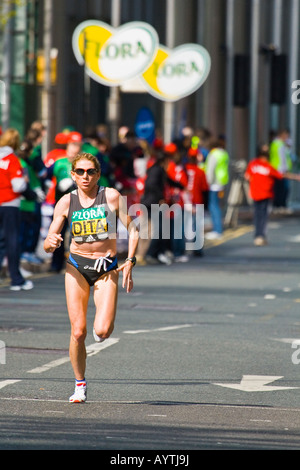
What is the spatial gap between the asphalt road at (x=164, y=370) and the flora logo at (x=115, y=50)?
6.04 m

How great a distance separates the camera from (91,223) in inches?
380

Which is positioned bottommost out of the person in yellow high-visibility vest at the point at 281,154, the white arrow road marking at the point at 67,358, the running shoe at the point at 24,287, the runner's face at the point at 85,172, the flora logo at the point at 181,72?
the person in yellow high-visibility vest at the point at 281,154

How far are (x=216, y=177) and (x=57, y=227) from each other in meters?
17.7

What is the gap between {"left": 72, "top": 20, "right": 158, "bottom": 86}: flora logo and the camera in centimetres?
2417

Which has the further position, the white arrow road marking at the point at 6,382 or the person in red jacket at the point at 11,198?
the person in red jacket at the point at 11,198

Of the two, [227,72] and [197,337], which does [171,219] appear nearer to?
[197,337]

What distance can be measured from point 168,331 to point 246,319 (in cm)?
142

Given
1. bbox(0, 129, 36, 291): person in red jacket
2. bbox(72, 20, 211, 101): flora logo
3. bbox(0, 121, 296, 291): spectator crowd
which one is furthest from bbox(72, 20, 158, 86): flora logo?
bbox(0, 129, 36, 291): person in red jacket

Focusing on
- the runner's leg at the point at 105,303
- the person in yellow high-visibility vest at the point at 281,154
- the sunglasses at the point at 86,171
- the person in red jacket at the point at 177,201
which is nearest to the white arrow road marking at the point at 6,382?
the runner's leg at the point at 105,303

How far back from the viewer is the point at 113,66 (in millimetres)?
24516

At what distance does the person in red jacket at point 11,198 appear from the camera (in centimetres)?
1661

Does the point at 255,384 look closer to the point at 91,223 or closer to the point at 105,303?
the point at 105,303

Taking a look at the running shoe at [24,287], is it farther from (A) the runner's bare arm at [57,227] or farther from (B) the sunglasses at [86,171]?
(B) the sunglasses at [86,171]

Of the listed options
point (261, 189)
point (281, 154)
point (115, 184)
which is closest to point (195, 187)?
point (115, 184)
